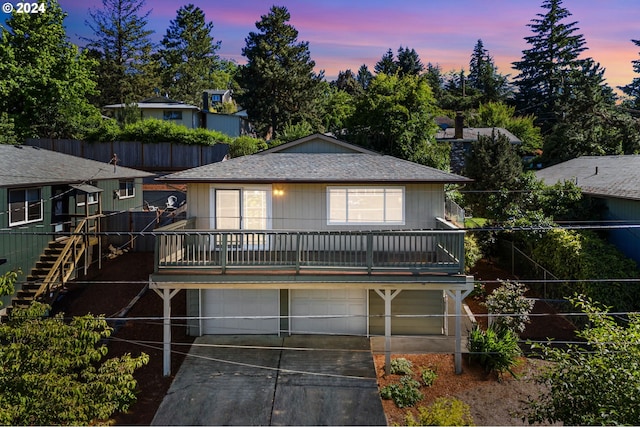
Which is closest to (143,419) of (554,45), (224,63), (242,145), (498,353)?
(498,353)

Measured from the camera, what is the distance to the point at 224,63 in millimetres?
82062

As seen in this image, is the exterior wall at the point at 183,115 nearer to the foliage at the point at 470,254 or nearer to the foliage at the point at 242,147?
the foliage at the point at 242,147

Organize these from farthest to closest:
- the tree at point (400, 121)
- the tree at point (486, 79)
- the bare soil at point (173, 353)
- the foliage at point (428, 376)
Answer: the tree at point (486, 79)
the tree at point (400, 121)
the foliage at point (428, 376)
the bare soil at point (173, 353)

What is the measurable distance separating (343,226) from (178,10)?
5478cm

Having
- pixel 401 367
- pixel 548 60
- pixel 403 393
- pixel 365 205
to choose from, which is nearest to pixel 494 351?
pixel 401 367

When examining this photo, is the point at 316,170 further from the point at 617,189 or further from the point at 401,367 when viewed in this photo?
the point at 617,189

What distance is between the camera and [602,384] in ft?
23.5

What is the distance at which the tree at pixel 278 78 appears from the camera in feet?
134

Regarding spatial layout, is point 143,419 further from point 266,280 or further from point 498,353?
point 498,353

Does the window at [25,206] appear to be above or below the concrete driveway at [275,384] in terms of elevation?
above

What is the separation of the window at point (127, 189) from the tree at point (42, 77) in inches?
446

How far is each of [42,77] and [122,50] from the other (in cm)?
1976

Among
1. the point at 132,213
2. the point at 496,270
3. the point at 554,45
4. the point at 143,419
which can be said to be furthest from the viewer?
the point at 554,45

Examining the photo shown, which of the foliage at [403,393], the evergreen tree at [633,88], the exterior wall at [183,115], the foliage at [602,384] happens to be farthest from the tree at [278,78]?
the evergreen tree at [633,88]
